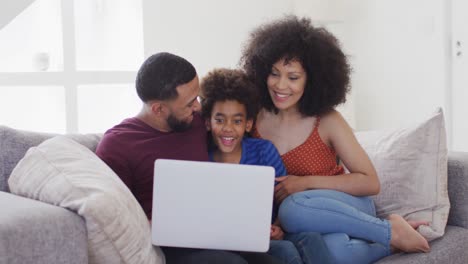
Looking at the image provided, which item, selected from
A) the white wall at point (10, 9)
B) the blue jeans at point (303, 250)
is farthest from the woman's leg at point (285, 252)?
the white wall at point (10, 9)

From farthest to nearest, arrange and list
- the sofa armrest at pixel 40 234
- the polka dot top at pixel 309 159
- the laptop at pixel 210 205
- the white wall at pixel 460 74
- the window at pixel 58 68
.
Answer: the window at pixel 58 68 < the white wall at pixel 460 74 < the polka dot top at pixel 309 159 < the laptop at pixel 210 205 < the sofa armrest at pixel 40 234

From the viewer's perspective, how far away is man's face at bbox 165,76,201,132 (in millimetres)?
1668

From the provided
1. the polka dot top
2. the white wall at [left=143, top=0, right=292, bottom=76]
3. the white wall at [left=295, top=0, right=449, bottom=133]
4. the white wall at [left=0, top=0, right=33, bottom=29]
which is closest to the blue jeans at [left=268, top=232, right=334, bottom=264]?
the polka dot top

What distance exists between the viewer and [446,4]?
352 centimetres

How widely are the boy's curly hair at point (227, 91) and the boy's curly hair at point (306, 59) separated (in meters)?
0.13

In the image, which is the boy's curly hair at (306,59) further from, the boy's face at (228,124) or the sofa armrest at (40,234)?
the sofa armrest at (40,234)

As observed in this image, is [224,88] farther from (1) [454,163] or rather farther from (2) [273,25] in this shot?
(1) [454,163]

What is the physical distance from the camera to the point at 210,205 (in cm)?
132

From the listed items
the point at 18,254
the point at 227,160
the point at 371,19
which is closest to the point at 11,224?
the point at 18,254

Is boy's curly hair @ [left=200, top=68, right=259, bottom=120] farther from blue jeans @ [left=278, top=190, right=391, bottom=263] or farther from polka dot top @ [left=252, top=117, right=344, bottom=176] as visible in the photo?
blue jeans @ [left=278, top=190, right=391, bottom=263]

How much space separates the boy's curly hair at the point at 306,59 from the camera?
1905mm

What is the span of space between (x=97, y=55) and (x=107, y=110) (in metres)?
0.36

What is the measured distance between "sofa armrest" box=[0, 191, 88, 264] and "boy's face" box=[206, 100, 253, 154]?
63 centimetres

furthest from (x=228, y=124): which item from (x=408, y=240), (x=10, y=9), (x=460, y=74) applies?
(x=10, y=9)
